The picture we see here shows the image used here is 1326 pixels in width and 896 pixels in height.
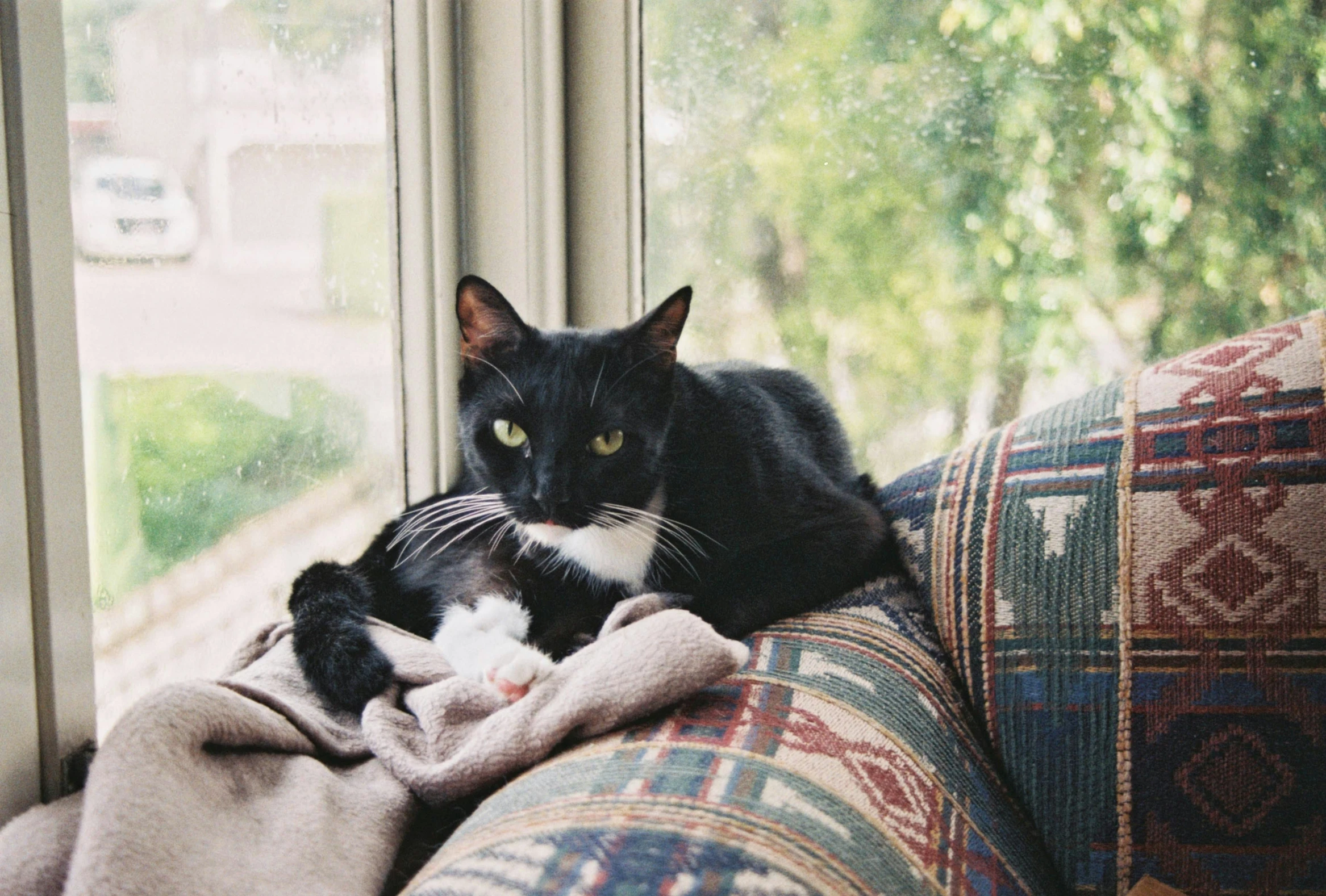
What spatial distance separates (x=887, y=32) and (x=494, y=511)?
3.26 ft

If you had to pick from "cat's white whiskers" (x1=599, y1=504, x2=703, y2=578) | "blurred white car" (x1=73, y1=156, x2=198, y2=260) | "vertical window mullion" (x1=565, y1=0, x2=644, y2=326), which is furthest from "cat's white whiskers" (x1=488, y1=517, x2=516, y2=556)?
"vertical window mullion" (x1=565, y1=0, x2=644, y2=326)

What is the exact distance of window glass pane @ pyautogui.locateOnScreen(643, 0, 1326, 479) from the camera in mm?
1551

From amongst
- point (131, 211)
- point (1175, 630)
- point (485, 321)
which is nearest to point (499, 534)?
point (485, 321)

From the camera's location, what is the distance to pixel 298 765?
847 mm

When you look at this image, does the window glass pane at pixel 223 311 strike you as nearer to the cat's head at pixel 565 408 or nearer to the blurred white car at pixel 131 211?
the blurred white car at pixel 131 211

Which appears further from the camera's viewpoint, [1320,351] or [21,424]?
[1320,351]

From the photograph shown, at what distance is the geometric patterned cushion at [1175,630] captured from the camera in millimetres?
927

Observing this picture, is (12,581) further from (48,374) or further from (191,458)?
(191,458)

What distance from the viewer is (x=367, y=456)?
147cm

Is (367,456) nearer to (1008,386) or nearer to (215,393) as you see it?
(215,393)

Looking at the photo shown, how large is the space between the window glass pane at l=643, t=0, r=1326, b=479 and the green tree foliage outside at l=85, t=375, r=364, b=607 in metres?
0.67

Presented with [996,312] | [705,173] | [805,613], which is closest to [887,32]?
[705,173]

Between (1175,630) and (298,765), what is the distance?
788 millimetres

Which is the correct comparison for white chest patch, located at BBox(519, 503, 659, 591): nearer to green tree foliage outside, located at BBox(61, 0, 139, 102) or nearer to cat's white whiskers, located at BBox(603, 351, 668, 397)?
Result: cat's white whiskers, located at BBox(603, 351, 668, 397)
